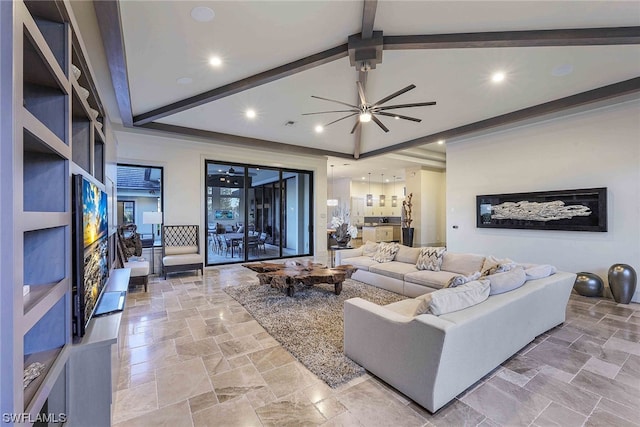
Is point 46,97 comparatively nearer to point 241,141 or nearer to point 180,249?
point 180,249

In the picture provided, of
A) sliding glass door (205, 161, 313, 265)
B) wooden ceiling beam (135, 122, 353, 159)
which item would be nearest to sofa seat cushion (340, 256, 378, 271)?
sliding glass door (205, 161, 313, 265)

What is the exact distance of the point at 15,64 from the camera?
970 millimetres

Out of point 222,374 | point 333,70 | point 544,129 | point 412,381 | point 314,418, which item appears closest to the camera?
point 314,418

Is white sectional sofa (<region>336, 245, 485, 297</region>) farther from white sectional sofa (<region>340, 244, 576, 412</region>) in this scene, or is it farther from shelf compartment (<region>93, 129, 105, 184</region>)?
shelf compartment (<region>93, 129, 105, 184</region>)

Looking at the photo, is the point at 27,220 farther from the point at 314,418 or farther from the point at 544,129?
the point at 544,129

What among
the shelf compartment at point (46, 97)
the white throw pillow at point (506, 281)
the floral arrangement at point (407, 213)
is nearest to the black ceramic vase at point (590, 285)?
the white throw pillow at point (506, 281)

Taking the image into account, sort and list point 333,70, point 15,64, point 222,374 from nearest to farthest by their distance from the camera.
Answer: point 15,64
point 222,374
point 333,70

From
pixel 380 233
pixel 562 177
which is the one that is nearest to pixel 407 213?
pixel 380 233

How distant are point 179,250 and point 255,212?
85.8 inches

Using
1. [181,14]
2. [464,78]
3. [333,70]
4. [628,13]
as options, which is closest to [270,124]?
[333,70]

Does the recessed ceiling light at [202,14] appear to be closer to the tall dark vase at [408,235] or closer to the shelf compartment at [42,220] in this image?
the shelf compartment at [42,220]

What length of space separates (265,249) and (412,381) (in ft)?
→ 21.3

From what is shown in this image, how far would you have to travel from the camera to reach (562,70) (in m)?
3.86

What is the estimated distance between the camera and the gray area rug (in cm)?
243
